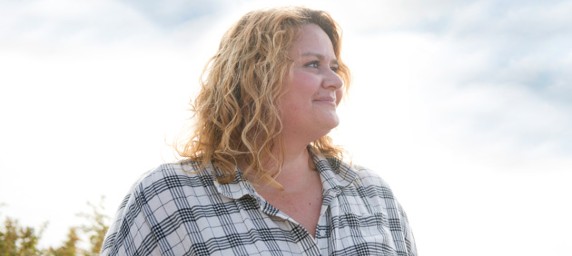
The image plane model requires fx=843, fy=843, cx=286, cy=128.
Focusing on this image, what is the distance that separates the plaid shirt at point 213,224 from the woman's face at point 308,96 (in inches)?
9.5

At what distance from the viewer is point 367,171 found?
3.05 meters

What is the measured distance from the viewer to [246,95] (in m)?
2.75

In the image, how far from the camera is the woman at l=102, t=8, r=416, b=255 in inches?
103

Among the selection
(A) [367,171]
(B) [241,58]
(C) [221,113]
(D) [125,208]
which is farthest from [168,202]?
(A) [367,171]

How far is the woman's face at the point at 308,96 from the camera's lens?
2.66 meters

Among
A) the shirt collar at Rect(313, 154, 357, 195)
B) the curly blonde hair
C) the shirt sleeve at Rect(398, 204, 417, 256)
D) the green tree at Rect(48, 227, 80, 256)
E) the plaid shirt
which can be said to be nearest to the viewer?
the plaid shirt

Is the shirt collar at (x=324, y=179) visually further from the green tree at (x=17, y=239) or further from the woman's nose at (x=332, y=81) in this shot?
the green tree at (x=17, y=239)

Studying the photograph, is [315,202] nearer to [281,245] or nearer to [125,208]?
[281,245]

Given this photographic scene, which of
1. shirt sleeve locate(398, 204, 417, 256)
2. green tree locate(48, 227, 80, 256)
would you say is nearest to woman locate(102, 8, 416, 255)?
shirt sleeve locate(398, 204, 417, 256)

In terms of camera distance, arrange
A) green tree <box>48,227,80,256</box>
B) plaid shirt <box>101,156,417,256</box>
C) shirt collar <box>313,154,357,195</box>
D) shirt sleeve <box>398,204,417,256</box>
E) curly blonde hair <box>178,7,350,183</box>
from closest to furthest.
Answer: plaid shirt <box>101,156,417,256</box>, curly blonde hair <box>178,7,350,183</box>, shirt collar <box>313,154,357,195</box>, shirt sleeve <box>398,204,417,256</box>, green tree <box>48,227,80,256</box>

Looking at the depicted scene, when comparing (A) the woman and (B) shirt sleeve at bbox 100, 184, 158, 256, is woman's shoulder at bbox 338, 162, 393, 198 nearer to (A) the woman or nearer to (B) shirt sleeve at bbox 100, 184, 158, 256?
(A) the woman

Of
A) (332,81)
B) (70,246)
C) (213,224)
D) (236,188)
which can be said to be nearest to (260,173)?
(236,188)

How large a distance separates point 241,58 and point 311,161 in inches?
17.8

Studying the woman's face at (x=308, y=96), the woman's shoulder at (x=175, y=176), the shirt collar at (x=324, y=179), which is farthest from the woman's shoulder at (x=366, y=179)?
the woman's shoulder at (x=175, y=176)
